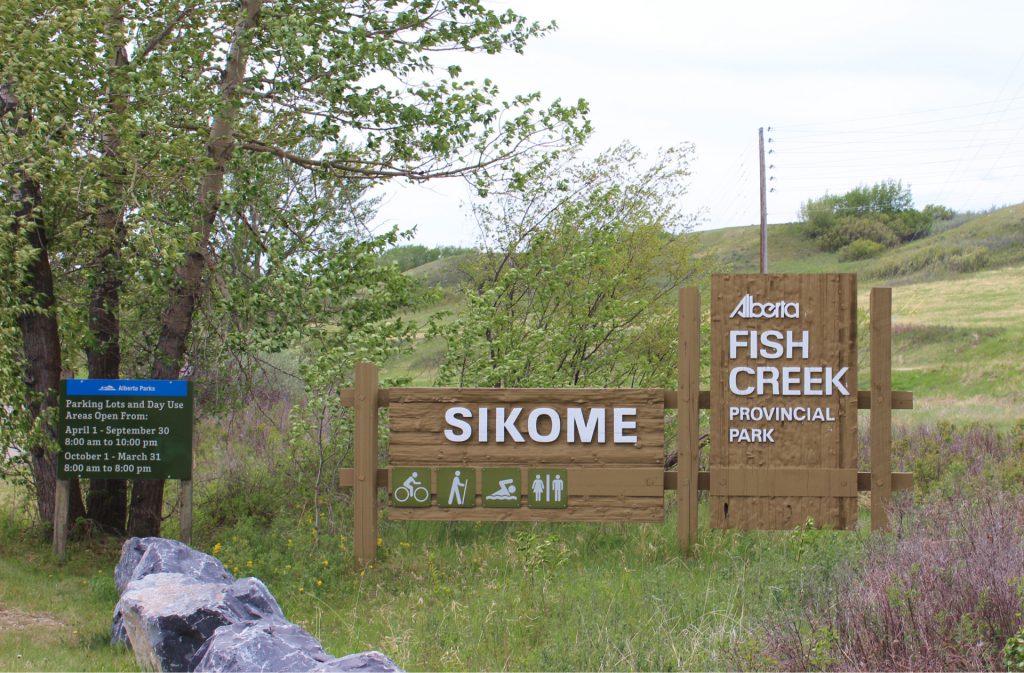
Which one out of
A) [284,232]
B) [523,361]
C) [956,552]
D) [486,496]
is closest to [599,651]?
[956,552]

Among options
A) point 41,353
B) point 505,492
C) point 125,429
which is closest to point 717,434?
A: point 505,492

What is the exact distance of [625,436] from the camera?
381 inches

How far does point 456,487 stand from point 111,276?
535cm

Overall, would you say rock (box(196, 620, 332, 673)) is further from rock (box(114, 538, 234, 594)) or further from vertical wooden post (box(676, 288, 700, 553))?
vertical wooden post (box(676, 288, 700, 553))

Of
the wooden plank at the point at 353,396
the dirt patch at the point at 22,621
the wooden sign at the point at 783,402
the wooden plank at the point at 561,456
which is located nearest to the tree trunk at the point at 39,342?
the dirt patch at the point at 22,621

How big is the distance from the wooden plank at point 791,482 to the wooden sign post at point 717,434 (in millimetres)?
11

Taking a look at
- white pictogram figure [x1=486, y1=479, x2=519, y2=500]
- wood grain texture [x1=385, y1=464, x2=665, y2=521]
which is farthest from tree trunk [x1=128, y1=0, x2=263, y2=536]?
wood grain texture [x1=385, y1=464, x2=665, y2=521]

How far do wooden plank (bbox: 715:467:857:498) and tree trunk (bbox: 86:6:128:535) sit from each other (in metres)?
6.65

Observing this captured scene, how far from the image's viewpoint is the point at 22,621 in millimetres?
9320

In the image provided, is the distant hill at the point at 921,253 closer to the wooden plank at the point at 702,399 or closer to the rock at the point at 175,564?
the wooden plank at the point at 702,399

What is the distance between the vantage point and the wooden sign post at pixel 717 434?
31.1ft

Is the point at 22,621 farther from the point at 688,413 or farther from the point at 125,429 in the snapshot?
the point at 688,413

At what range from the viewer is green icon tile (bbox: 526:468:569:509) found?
9625 mm

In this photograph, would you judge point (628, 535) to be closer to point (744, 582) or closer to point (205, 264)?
point (744, 582)
